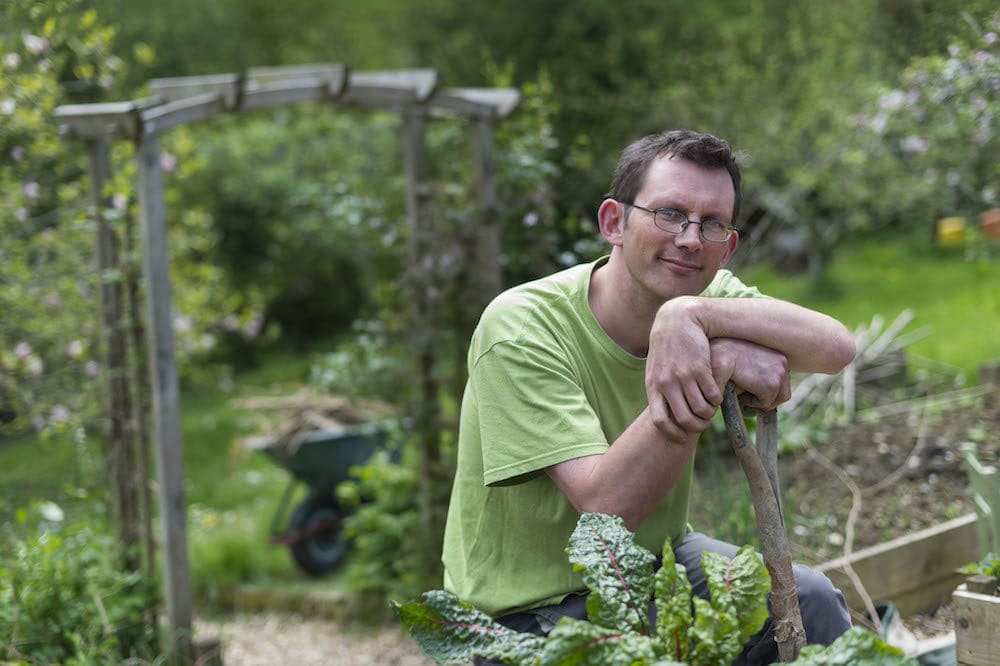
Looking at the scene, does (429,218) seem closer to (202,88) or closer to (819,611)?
(202,88)

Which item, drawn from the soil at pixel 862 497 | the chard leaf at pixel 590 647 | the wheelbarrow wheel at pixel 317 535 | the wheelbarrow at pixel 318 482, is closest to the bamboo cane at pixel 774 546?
the chard leaf at pixel 590 647

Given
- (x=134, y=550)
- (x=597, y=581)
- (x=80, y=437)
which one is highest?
(x=597, y=581)

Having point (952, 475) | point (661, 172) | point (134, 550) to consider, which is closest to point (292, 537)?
point (134, 550)

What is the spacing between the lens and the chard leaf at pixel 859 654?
1482 millimetres

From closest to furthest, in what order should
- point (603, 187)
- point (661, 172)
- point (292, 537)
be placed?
point (661, 172)
point (603, 187)
point (292, 537)

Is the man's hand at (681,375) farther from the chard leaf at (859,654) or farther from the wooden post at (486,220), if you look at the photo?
the wooden post at (486,220)

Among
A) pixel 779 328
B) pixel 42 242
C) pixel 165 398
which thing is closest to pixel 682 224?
pixel 779 328

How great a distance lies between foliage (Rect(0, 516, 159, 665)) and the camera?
131 inches

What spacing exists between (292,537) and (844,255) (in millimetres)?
7103

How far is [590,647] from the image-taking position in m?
1.55

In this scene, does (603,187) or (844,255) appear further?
(844,255)

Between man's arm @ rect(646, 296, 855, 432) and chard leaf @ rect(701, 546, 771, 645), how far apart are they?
23cm

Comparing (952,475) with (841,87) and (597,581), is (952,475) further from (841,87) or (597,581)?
(841,87)

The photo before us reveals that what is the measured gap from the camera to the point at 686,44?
10430mm
